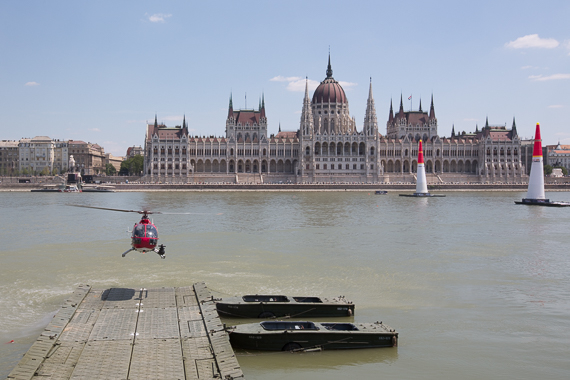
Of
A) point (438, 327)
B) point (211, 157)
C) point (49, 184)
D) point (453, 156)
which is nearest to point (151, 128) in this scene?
point (211, 157)

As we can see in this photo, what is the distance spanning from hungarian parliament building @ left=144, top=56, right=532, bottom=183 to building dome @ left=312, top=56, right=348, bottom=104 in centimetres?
25

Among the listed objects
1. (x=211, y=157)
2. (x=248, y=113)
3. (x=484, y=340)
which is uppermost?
(x=248, y=113)

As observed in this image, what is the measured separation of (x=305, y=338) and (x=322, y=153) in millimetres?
111586

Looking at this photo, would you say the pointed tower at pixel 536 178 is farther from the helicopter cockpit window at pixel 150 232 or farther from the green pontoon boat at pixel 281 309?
the helicopter cockpit window at pixel 150 232

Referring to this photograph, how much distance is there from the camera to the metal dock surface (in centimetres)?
959

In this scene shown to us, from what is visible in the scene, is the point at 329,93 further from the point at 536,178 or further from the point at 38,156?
the point at 38,156

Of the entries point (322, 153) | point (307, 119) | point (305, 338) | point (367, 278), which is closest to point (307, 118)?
point (307, 119)

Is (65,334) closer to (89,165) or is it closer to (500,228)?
(500,228)

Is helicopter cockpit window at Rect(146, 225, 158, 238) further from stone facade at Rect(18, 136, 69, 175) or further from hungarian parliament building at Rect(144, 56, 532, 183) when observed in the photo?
stone facade at Rect(18, 136, 69, 175)

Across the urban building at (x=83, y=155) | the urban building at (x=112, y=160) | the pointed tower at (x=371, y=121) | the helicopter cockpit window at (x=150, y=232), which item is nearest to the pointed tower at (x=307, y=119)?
the pointed tower at (x=371, y=121)

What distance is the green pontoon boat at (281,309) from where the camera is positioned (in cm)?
1401

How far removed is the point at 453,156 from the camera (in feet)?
420

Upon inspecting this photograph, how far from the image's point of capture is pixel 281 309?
1399cm

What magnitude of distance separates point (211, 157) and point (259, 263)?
4043 inches
